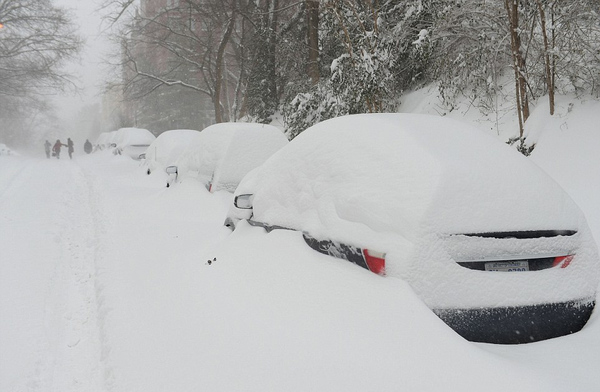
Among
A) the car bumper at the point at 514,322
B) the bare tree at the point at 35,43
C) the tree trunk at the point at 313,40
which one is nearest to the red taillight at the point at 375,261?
the car bumper at the point at 514,322

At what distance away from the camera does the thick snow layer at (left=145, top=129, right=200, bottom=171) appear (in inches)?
523

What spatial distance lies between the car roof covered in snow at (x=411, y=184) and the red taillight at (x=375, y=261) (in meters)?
0.10

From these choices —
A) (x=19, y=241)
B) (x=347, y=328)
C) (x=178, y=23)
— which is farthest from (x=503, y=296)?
(x=178, y=23)

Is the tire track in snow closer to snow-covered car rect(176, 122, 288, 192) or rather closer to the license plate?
snow-covered car rect(176, 122, 288, 192)

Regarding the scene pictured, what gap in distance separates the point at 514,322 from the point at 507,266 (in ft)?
1.00

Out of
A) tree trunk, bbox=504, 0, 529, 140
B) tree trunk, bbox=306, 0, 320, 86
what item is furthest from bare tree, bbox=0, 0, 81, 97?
tree trunk, bbox=504, 0, 529, 140

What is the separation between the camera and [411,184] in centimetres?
252

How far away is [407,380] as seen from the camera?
2.02m

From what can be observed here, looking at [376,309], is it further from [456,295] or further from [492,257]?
[492,257]

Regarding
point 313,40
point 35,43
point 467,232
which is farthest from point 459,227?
point 35,43

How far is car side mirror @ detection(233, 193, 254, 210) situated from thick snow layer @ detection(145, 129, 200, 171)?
30.3 ft

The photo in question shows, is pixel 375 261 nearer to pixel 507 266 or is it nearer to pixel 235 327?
pixel 507 266

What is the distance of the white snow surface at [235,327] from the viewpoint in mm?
2100

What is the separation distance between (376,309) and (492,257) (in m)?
0.70
